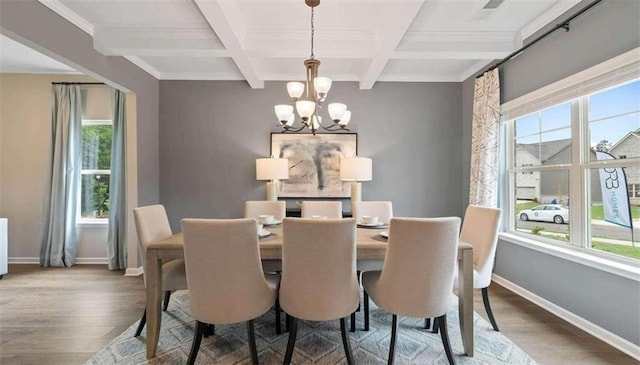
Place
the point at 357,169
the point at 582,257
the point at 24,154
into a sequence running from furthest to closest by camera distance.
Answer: the point at 24,154, the point at 357,169, the point at 582,257

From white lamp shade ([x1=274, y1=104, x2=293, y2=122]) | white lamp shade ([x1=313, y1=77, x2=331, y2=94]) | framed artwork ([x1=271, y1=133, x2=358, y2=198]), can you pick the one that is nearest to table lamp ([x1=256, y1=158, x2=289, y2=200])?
framed artwork ([x1=271, y1=133, x2=358, y2=198])

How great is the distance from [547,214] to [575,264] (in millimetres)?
624

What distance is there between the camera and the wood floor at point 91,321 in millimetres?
1915

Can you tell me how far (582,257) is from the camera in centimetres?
221

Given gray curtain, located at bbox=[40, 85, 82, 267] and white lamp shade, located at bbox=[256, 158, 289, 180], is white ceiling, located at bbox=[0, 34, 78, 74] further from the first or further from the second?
white lamp shade, located at bbox=[256, 158, 289, 180]

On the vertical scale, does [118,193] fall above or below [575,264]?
above

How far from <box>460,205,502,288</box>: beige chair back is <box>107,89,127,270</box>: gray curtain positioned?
4062 millimetres

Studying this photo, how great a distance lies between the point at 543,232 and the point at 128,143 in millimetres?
4758

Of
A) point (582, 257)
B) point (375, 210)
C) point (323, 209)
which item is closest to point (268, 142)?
point (323, 209)

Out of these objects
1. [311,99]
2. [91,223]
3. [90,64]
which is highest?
[90,64]

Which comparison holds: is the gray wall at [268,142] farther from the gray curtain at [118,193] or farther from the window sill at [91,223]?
the window sill at [91,223]

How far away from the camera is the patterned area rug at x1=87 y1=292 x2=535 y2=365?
185cm

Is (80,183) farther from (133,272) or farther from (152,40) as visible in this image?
(152,40)

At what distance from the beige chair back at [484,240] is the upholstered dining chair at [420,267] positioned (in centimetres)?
55
